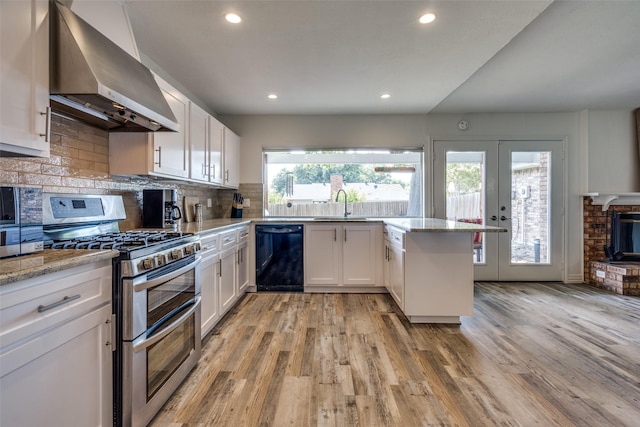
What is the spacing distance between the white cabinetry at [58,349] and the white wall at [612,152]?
5710 mm

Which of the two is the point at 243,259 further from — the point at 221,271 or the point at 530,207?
the point at 530,207

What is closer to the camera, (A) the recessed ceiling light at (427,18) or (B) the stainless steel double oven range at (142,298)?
(B) the stainless steel double oven range at (142,298)

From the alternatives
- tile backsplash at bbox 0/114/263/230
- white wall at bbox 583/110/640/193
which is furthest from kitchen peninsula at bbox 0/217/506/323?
white wall at bbox 583/110/640/193

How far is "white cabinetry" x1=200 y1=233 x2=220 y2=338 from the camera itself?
232 centimetres

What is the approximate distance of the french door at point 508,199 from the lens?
14.0 feet

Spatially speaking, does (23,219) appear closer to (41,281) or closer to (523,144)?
(41,281)

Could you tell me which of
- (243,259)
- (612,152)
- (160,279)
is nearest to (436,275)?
(243,259)

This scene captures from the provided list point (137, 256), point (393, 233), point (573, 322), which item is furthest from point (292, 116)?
point (573, 322)

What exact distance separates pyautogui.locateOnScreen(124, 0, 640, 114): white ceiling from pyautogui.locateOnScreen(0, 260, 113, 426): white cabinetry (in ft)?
5.89

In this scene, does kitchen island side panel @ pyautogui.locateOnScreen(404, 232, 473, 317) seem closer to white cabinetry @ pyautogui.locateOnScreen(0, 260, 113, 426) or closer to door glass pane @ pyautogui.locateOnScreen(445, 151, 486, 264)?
door glass pane @ pyautogui.locateOnScreen(445, 151, 486, 264)

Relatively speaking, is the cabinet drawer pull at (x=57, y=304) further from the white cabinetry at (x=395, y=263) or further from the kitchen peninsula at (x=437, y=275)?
the white cabinetry at (x=395, y=263)

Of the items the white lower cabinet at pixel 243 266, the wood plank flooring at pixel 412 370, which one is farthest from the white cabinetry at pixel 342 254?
the white lower cabinet at pixel 243 266

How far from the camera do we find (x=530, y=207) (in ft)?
14.1

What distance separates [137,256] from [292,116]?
336 centimetres
